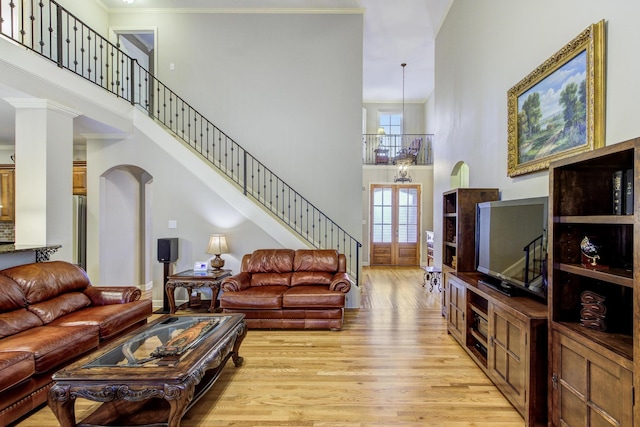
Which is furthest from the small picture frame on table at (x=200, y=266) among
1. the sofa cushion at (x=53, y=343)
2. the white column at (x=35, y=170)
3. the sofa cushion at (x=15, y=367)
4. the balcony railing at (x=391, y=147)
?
the balcony railing at (x=391, y=147)

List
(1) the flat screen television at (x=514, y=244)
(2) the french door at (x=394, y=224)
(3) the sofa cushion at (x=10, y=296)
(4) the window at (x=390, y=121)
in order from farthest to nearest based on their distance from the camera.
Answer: (4) the window at (x=390, y=121) < (2) the french door at (x=394, y=224) < (3) the sofa cushion at (x=10, y=296) < (1) the flat screen television at (x=514, y=244)

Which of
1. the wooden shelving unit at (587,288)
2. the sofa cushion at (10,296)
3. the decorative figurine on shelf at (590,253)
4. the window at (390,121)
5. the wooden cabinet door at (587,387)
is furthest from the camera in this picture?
the window at (390,121)

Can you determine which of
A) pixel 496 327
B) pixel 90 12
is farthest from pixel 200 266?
pixel 90 12

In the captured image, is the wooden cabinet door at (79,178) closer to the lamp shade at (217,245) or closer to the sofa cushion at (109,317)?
the lamp shade at (217,245)

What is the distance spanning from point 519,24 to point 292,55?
3975 millimetres

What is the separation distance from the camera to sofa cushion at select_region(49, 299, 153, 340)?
2.94 meters

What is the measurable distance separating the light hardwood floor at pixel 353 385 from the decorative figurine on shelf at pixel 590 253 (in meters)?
1.26

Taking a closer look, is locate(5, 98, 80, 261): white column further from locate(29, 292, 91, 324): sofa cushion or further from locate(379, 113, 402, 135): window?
locate(379, 113, 402, 135): window

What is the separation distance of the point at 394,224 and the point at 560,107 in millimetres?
7026

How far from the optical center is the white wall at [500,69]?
203 cm

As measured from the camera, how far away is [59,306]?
3096 millimetres

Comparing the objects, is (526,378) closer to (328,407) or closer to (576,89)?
(328,407)

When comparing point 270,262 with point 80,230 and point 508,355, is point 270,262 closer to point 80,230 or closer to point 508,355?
point 508,355

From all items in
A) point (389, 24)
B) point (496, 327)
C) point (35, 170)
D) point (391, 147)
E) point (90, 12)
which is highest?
point (389, 24)
